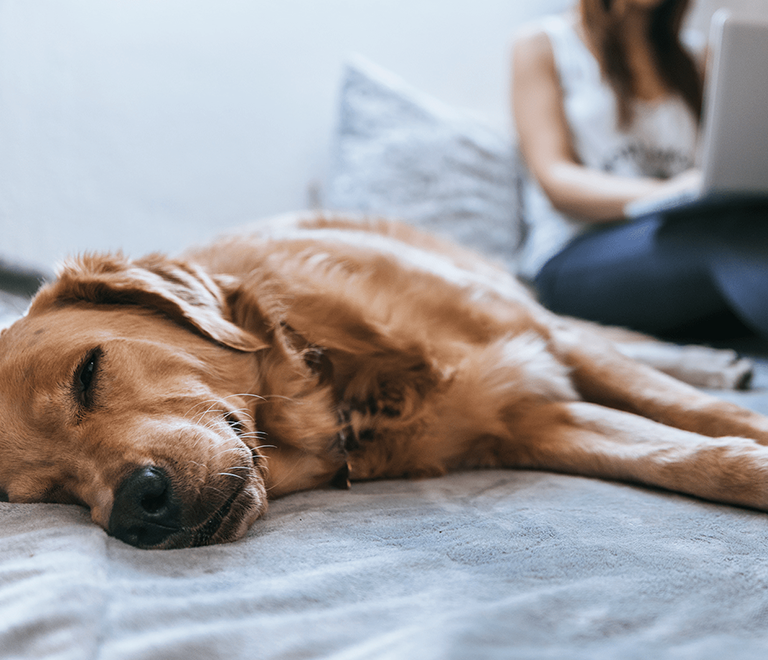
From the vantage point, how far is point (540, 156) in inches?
104

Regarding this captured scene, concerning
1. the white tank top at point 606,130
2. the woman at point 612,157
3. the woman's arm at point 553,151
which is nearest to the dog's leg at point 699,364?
the woman at point 612,157

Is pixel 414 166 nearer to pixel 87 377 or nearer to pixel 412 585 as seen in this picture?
pixel 87 377

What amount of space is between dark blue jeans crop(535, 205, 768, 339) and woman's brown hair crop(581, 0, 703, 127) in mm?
661

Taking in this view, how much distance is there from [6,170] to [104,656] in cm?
244

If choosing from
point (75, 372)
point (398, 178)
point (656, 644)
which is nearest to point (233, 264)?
point (75, 372)

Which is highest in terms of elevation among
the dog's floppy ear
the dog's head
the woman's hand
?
the woman's hand

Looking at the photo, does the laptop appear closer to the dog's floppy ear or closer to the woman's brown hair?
the woman's brown hair

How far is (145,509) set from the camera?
2.85ft

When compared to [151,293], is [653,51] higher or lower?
higher

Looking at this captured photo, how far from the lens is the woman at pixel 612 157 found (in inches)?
89.0

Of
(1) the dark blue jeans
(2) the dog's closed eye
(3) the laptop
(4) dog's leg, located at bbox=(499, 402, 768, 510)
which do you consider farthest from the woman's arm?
(2) the dog's closed eye

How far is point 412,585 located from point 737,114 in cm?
157

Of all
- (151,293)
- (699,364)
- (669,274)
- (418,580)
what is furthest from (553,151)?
(418,580)

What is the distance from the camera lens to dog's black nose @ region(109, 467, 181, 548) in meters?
0.86
